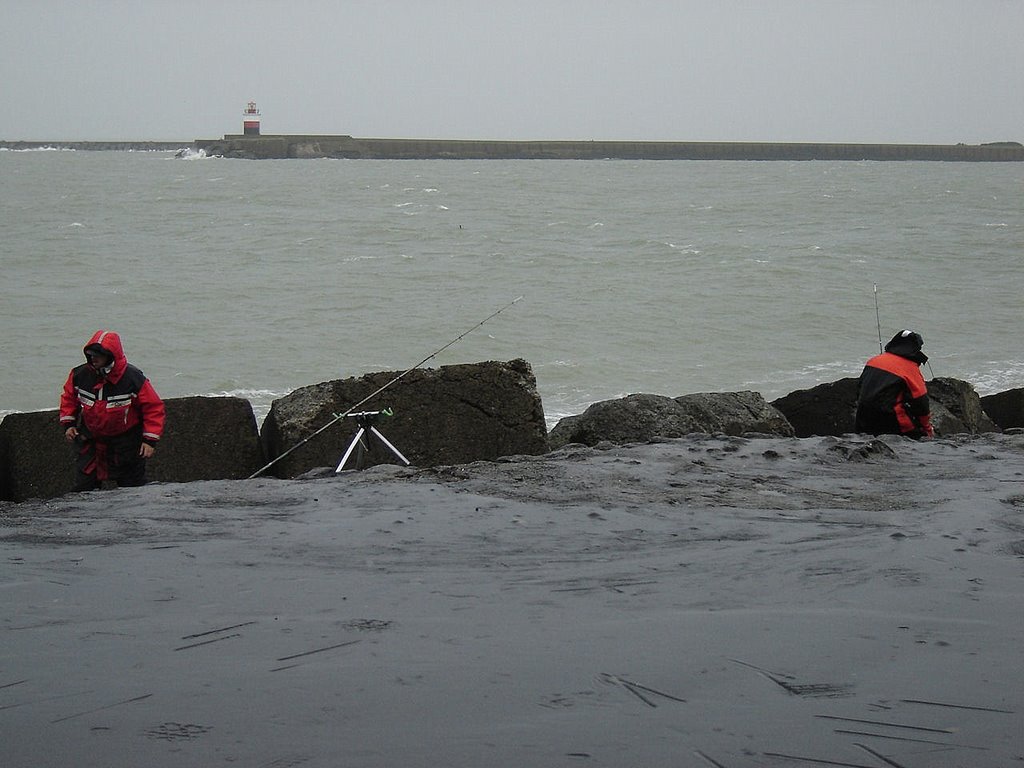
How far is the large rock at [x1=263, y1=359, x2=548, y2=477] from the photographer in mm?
7047

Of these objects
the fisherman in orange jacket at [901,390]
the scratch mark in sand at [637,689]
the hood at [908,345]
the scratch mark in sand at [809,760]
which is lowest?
the scratch mark in sand at [637,689]

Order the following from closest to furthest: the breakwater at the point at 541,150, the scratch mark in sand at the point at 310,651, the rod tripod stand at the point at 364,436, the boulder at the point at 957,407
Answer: the scratch mark in sand at the point at 310,651 → the rod tripod stand at the point at 364,436 → the boulder at the point at 957,407 → the breakwater at the point at 541,150

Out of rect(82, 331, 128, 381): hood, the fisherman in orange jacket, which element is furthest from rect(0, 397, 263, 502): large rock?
the fisherman in orange jacket

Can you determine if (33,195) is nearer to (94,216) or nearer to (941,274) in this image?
(94,216)

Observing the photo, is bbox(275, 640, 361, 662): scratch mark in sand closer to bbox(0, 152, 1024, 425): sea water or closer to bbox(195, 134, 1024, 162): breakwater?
bbox(0, 152, 1024, 425): sea water

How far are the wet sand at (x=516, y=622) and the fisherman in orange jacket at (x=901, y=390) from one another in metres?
1.43

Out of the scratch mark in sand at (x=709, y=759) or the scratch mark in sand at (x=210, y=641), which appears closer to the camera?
the scratch mark in sand at (x=709, y=759)

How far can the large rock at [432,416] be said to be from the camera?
23.1 ft

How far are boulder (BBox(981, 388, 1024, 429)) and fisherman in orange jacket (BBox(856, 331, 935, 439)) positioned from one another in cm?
291

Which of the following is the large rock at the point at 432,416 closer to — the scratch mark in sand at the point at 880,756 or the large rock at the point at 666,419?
the large rock at the point at 666,419

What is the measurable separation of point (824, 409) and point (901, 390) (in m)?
1.73

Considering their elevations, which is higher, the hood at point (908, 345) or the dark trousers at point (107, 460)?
the hood at point (908, 345)

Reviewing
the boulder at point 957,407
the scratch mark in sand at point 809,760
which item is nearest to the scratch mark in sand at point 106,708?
the scratch mark in sand at point 809,760

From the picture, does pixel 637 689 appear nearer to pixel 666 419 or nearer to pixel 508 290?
pixel 666 419
